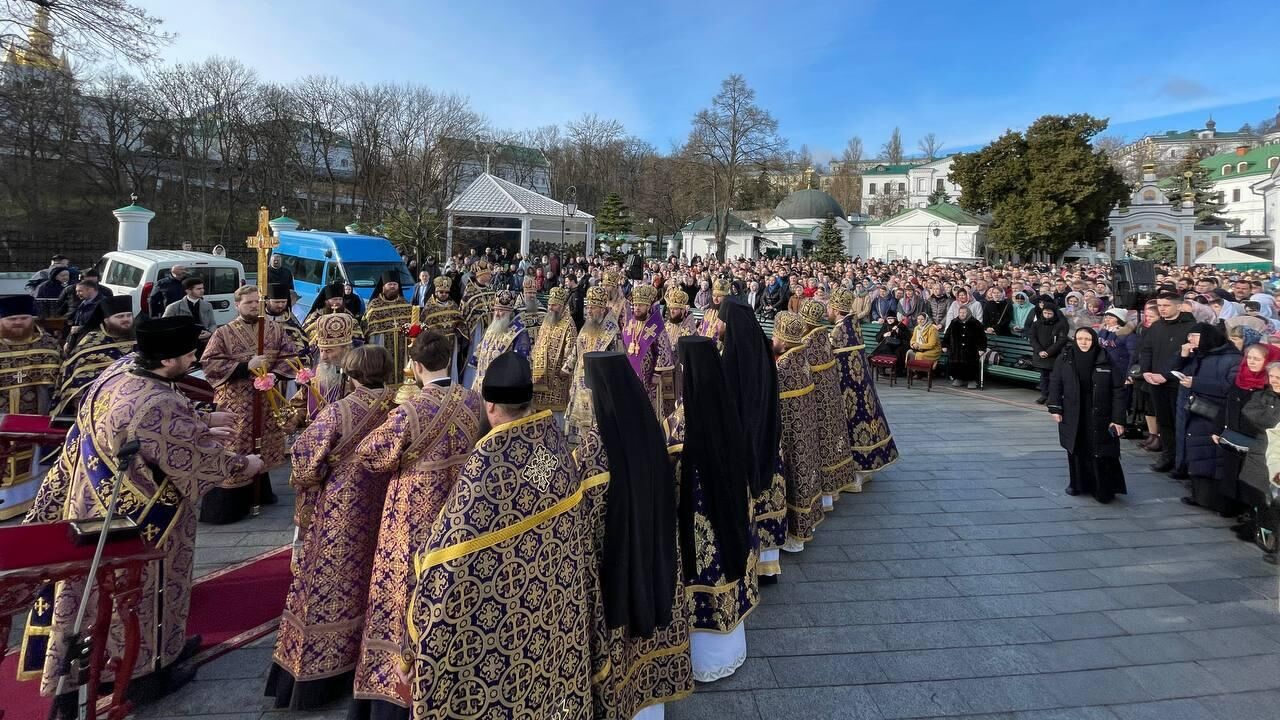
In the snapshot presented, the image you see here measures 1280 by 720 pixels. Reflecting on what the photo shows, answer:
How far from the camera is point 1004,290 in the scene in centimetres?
1587

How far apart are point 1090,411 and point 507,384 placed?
686 centimetres

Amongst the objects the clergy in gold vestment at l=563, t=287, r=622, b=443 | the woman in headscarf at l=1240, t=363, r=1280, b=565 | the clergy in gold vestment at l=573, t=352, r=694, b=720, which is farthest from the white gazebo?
the clergy in gold vestment at l=573, t=352, r=694, b=720

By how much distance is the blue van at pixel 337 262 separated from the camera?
1795 centimetres

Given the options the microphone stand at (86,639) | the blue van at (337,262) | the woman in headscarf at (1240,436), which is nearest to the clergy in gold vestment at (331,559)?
the microphone stand at (86,639)

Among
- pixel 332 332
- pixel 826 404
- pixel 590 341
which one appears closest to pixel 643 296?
pixel 590 341

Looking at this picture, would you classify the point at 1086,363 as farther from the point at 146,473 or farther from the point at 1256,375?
the point at 146,473

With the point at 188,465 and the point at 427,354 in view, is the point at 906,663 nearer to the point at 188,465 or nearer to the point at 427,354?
the point at 427,354

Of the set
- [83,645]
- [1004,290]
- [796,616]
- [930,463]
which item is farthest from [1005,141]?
[83,645]

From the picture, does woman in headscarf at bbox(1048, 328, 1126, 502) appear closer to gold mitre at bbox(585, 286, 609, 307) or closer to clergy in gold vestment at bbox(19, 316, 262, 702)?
gold mitre at bbox(585, 286, 609, 307)

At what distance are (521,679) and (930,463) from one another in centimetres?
720

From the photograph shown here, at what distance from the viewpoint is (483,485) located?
250cm

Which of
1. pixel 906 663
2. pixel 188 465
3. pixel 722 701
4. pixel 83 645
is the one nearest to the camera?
pixel 83 645

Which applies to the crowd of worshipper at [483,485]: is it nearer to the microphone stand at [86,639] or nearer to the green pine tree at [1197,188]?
the microphone stand at [86,639]

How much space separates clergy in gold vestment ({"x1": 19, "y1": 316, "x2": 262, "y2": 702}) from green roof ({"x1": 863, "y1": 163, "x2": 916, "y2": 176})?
104 m
